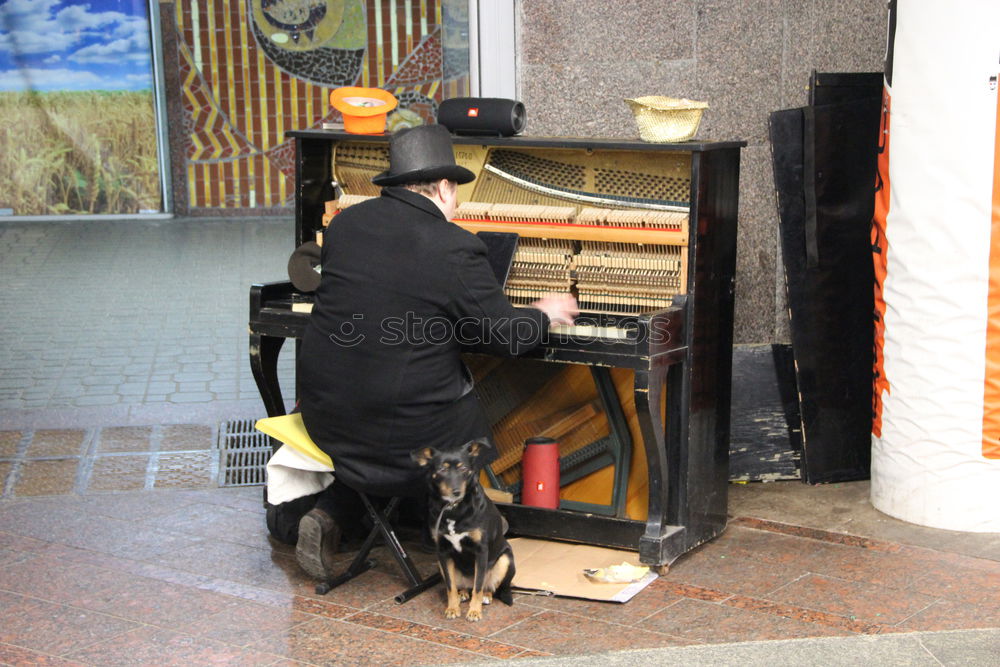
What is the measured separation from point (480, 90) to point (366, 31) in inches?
206

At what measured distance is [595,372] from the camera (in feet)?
14.9

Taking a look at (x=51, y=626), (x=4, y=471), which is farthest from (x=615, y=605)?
(x=4, y=471)

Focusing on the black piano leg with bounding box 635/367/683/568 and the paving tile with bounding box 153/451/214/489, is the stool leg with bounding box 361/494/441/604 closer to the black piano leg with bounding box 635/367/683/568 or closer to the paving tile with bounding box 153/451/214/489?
the black piano leg with bounding box 635/367/683/568

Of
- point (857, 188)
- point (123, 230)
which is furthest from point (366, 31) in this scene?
point (857, 188)

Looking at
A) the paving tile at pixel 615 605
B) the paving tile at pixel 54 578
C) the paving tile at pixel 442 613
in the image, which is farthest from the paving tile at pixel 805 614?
the paving tile at pixel 54 578

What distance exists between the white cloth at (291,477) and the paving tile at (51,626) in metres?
0.66

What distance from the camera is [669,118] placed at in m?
4.20

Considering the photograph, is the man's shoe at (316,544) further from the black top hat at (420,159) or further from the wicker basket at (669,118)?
the wicker basket at (669,118)

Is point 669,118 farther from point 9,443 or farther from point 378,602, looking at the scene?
point 9,443

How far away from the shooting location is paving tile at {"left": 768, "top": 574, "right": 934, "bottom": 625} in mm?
3881

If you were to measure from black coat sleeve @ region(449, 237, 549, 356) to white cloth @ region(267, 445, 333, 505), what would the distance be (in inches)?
27.8

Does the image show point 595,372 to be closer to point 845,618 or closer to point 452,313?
point 452,313

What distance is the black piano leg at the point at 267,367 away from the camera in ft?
15.3

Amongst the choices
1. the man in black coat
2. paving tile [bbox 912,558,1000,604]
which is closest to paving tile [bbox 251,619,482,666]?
the man in black coat
